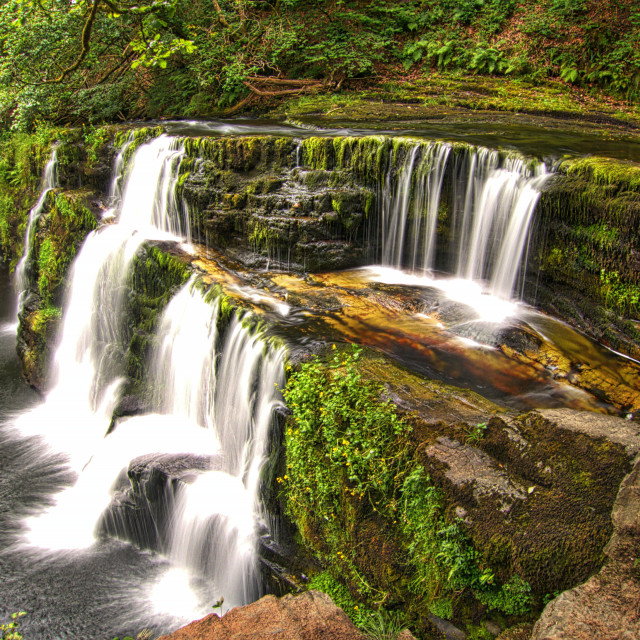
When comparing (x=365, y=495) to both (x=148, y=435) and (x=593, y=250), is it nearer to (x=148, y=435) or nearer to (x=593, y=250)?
(x=148, y=435)

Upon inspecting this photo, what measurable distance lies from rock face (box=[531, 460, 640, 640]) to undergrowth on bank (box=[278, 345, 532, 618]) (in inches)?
20.3

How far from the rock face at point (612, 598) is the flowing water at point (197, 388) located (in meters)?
2.07

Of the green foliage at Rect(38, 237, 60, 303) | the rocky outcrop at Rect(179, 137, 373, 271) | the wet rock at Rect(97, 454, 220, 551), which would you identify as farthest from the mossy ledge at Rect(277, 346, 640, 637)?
the green foliage at Rect(38, 237, 60, 303)

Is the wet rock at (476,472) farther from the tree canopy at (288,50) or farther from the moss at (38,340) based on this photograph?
the tree canopy at (288,50)

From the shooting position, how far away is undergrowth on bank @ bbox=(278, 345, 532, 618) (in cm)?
400

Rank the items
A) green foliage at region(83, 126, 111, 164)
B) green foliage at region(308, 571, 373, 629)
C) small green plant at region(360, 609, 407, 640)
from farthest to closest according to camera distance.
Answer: green foliage at region(83, 126, 111, 164), green foliage at region(308, 571, 373, 629), small green plant at region(360, 609, 407, 640)

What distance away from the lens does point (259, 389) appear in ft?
20.2

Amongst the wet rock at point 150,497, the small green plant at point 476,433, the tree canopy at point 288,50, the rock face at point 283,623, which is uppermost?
the tree canopy at point 288,50

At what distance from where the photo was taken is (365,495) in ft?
15.3

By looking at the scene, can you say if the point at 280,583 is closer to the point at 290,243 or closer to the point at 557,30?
the point at 290,243

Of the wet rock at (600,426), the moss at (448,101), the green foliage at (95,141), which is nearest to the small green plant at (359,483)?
the wet rock at (600,426)

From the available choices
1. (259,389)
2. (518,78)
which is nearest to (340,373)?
(259,389)

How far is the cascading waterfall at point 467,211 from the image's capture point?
763 centimetres

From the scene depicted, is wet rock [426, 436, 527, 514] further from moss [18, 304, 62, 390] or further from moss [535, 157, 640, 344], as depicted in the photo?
moss [18, 304, 62, 390]
